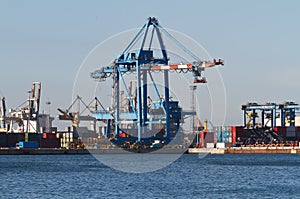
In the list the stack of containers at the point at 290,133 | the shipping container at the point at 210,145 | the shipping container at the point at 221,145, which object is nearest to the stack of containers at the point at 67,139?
the shipping container at the point at 210,145

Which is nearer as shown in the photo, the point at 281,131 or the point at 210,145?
the point at 281,131

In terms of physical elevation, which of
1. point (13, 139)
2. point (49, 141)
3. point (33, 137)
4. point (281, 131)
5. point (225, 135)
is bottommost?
point (49, 141)

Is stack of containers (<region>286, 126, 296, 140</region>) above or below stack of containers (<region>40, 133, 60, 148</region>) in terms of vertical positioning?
above

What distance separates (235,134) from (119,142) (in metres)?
26.8

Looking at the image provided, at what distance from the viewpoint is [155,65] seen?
161000 mm

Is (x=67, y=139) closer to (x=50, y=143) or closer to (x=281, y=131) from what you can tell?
(x=50, y=143)

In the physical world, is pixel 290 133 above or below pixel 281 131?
→ below

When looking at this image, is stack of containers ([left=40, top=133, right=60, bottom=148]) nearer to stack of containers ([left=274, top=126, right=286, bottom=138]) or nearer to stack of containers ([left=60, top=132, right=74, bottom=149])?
stack of containers ([left=60, top=132, right=74, bottom=149])

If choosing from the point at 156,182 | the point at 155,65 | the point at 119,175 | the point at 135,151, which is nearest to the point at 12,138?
the point at 135,151

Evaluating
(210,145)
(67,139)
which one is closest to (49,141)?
(67,139)

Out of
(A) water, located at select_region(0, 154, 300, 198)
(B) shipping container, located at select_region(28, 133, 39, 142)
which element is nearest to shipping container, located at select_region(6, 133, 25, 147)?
(B) shipping container, located at select_region(28, 133, 39, 142)

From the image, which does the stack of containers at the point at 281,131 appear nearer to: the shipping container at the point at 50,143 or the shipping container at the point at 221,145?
the shipping container at the point at 221,145

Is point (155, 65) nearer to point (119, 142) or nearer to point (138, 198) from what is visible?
point (119, 142)

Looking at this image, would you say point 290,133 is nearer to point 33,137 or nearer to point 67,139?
point 67,139
